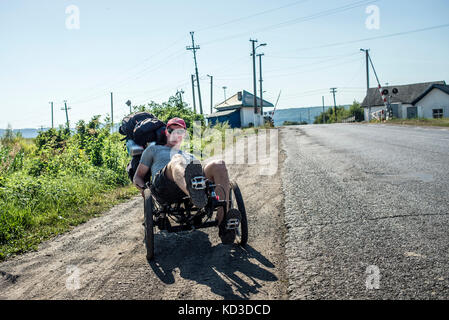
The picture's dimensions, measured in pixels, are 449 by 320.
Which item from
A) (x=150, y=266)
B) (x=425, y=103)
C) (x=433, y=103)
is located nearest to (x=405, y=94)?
(x=425, y=103)

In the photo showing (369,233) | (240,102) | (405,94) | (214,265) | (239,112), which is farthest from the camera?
(405,94)

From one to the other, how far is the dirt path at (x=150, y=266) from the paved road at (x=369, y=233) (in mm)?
229

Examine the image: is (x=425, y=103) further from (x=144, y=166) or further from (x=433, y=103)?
(x=144, y=166)

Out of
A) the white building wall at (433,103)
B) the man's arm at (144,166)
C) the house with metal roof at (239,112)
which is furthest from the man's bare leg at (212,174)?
the white building wall at (433,103)

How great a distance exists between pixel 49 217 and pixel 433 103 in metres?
54.2

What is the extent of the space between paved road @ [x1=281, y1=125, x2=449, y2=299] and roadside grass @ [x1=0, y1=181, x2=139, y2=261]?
301cm

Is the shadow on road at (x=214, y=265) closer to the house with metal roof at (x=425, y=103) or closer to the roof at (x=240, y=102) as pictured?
the house with metal roof at (x=425, y=103)

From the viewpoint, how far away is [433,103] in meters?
48.8

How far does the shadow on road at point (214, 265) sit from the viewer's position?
2668mm

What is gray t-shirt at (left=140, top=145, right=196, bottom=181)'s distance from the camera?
3.85 meters

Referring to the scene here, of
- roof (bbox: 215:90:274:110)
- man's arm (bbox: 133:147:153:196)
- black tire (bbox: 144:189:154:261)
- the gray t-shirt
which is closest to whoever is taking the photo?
black tire (bbox: 144:189:154:261)

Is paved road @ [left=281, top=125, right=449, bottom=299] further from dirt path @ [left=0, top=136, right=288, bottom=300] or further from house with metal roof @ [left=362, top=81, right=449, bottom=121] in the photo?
house with metal roof @ [left=362, top=81, right=449, bottom=121]

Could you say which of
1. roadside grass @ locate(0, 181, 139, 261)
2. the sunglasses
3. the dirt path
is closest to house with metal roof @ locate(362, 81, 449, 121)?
roadside grass @ locate(0, 181, 139, 261)

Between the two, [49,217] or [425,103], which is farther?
[425,103]
